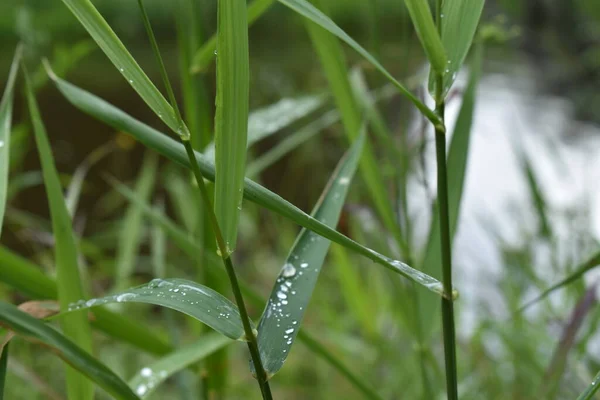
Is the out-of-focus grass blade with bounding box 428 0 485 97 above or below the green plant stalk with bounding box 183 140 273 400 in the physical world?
above

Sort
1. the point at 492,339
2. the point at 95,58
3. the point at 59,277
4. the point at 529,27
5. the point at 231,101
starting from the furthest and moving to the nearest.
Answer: the point at 95,58, the point at 529,27, the point at 492,339, the point at 59,277, the point at 231,101

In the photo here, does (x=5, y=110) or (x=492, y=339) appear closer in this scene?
(x=5, y=110)

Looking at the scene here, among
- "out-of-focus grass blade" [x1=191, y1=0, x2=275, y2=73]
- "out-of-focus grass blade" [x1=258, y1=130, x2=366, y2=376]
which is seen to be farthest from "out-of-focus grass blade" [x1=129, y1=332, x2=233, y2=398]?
"out-of-focus grass blade" [x1=191, y1=0, x2=275, y2=73]

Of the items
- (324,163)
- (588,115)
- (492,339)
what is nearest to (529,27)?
(588,115)

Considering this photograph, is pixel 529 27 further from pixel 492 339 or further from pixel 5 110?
pixel 5 110

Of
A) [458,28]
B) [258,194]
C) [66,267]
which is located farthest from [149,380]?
[458,28]

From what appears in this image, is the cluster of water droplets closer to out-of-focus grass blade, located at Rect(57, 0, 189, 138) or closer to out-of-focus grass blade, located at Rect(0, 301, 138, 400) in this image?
out-of-focus grass blade, located at Rect(0, 301, 138, 400)
